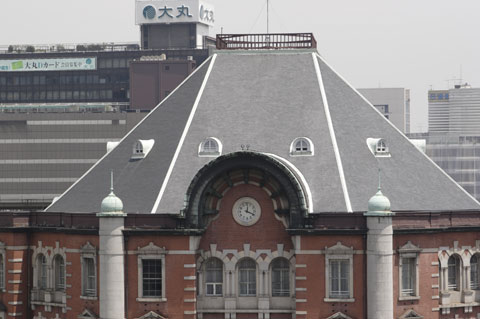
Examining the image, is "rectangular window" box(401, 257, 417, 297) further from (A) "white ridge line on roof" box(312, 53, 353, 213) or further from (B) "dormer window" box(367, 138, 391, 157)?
(B) "dormer window" box(367, 138, 391, 157)

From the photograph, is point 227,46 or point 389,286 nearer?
point 389,286

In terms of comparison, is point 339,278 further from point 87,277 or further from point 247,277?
point 87,277

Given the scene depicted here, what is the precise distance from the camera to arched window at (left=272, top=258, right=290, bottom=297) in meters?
95.6

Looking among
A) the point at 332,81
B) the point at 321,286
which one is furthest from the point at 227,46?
the point at 321,286

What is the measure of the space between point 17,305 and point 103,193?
10.6 metres

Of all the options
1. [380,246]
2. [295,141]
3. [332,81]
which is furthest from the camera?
[332,81]

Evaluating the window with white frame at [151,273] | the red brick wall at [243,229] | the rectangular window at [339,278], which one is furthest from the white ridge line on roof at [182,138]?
the rectangular window at [339,278]

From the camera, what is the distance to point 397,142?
102500 mm

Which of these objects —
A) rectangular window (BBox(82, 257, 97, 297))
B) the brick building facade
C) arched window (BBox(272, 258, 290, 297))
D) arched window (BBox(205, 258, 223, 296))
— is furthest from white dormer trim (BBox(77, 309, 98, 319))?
arched window (BBox(272, 258, 290, 297))

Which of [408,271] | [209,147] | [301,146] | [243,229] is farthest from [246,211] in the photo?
[408,271]

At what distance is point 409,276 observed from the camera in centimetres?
9538

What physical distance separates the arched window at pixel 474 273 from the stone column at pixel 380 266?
374 inches

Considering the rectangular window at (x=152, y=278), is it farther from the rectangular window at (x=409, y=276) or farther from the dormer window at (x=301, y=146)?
the rectangular window at (x=409, y=276)

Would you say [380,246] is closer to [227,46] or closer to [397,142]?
[397,142]
